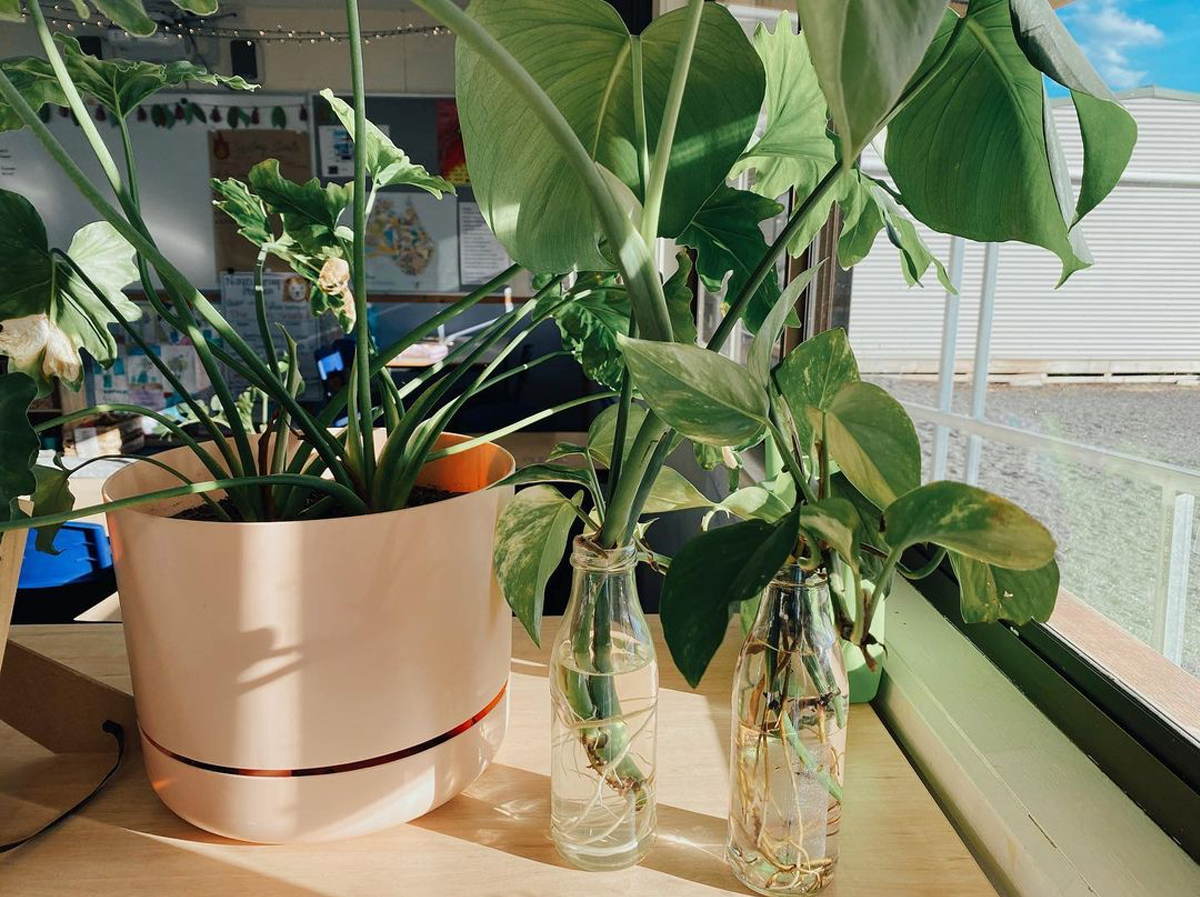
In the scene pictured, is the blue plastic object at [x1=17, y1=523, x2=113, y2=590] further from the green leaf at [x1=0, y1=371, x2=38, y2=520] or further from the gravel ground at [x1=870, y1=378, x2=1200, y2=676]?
the gravel ground at [x1=870, y1=378, x2=1200, y2=676]

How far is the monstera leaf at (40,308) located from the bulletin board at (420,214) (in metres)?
3.74

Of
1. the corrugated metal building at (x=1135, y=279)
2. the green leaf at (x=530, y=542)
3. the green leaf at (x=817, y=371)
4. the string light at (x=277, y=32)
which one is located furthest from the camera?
the string light at (x=277, y=32)

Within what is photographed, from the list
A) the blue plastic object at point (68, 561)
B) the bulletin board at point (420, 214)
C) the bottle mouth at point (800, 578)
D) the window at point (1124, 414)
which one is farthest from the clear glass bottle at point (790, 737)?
the bulletin board at point (420, 214)

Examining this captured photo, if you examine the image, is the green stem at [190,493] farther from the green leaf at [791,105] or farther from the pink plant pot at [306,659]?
the green leaf at [791,105]

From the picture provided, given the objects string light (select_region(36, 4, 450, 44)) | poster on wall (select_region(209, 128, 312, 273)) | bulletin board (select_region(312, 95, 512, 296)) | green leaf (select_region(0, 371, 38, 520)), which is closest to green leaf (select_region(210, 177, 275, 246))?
green leaf (select_region(0, 371, 38, 520))

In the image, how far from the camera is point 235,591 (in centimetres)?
48

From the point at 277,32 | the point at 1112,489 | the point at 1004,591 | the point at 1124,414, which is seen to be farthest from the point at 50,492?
the point at 277,32

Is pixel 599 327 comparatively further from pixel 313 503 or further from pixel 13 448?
pixel 13 448

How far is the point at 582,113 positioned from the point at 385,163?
0.30 m

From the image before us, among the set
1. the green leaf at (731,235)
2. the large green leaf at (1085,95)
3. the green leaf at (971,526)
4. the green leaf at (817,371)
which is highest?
the large green leaf at (1085,95)

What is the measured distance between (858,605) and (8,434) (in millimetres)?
411

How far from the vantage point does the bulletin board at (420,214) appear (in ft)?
14.3

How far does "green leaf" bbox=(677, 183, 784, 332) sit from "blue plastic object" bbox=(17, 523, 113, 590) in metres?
1.55

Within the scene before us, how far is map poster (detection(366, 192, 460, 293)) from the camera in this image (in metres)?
4.46
